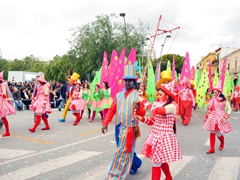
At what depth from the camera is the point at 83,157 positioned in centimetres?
536

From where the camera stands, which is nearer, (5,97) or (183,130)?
(5,97)

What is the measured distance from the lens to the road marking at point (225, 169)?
4.30m

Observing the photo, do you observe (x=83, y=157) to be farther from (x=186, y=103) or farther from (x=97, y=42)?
(x=97, y=42)

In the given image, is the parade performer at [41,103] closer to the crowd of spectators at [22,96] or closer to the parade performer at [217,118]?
the parade performer at [217,118]

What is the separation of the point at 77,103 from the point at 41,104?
5.72 feet

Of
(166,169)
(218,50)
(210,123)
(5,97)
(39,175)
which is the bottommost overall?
(39,175)

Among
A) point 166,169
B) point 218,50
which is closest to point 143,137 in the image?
point 166,169

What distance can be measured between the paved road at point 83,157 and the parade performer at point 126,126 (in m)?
0.49

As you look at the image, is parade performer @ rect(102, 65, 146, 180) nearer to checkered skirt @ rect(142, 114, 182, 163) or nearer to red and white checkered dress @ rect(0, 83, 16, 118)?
checkered skirt @ rect(142, 114, 182, 163)

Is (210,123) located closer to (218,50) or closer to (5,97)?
(5,97)

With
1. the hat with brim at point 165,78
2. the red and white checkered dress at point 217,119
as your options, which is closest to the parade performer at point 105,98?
the red and white checkered dress at point 217,119

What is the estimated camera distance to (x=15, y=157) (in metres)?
5.33

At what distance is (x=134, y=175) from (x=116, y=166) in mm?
632

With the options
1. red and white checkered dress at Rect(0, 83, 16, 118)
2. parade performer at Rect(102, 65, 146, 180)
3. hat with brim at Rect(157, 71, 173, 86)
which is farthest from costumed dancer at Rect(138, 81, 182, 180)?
red and white checkered dress at Rect(0, 83, 16, 118)
